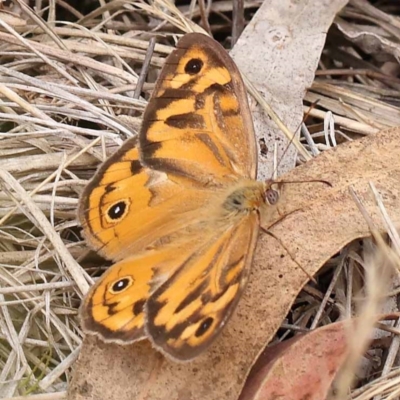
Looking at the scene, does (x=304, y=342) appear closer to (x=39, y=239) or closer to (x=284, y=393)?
(x=284, y=393)

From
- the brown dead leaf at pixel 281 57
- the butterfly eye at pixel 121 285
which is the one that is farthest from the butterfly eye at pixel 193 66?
the butterfly eye at pixel 121 285

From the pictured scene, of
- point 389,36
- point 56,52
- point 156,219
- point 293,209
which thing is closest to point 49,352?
point 156,219

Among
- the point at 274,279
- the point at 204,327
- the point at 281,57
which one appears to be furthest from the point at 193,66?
the point at 204,327

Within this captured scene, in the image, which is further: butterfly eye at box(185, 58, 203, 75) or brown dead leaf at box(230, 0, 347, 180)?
brown dead leaf at box(230, 0, 347, 180)

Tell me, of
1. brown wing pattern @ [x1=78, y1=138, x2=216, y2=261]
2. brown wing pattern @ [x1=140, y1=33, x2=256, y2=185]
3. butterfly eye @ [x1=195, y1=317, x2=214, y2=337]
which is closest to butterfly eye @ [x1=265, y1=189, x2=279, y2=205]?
brown wing pattern @ [x1=140, y1=33, x2=256, y2=185]

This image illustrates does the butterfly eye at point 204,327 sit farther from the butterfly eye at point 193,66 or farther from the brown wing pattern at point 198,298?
the butterfly eye at point 193,66

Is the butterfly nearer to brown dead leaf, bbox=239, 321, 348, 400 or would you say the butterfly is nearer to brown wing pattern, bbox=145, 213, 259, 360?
brown wing pattern, bbox=145, 213, 259, 360
